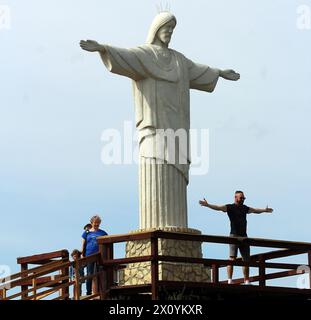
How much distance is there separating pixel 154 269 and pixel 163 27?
5.77 m

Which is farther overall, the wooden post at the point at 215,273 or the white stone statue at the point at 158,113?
the white stone statue at the point at 158,113

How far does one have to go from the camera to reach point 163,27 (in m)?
31.7

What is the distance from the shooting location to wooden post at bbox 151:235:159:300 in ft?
93.8

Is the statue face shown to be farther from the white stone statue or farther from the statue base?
the statue base

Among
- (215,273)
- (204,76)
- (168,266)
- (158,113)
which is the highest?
(204,76)

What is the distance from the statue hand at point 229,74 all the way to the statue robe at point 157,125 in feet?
6.08

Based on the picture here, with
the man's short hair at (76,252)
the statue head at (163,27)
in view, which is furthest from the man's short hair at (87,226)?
the statue head at (163,27)

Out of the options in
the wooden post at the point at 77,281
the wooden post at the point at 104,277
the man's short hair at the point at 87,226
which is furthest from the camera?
the man's short hair at the point at 87,226

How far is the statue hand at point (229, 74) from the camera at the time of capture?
109ft

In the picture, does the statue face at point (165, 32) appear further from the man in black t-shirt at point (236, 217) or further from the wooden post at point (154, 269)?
the wooden post at point (154, 269)

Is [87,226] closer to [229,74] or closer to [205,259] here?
[205,259]

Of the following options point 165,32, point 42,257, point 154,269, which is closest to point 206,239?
point 154,269
